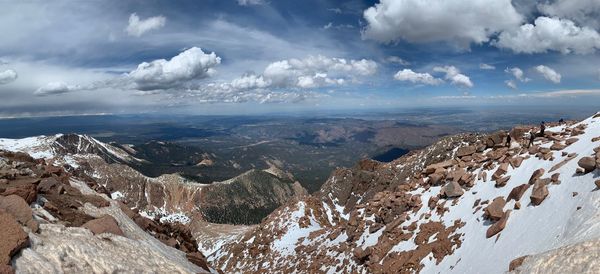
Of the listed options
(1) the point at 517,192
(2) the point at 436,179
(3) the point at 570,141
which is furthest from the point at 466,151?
(1) the point at 517,192

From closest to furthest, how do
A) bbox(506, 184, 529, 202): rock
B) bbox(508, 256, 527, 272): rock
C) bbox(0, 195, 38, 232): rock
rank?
1. bbox(0, 195, 38, 232): rock
2. bbox(508, 256, 527, 272): rock
3. bbox(506, 184, 529, 202): rock

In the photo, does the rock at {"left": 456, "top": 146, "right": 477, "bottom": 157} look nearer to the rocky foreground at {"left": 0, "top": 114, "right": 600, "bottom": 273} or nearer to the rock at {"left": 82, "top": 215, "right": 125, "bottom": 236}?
the rocky foreground at {"left": 0, "top": 114, "right": 600, "bottom": 273}

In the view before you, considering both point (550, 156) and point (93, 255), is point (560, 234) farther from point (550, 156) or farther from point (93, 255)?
point (93, 255)

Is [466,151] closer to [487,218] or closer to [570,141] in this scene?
[570,141]

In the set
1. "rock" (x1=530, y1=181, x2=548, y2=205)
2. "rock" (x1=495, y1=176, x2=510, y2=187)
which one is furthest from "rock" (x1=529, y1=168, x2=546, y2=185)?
"rock" (x1=495, y1=176, x2=510, y2=187)

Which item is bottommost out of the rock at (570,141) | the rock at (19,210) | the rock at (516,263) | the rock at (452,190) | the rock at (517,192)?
the rock at (516,263)

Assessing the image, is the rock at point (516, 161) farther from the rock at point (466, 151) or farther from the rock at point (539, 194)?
the rock at point (466, 151)

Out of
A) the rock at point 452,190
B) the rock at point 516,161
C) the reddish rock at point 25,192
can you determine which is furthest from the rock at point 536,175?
the reddish rock at point 25,192
